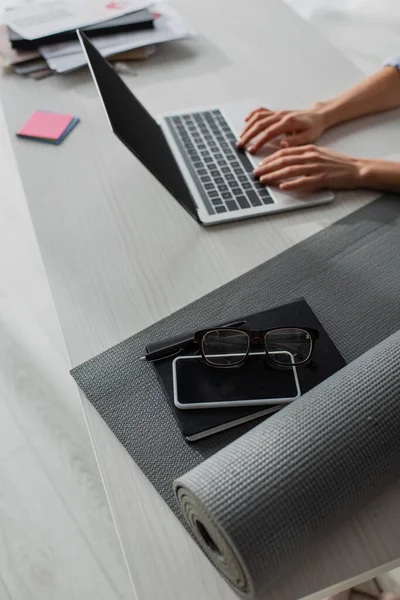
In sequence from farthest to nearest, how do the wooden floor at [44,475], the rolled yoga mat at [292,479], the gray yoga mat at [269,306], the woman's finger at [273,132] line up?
1. the wooden floor at [44,475]
2. the woman's finger at [273,132]
3. the gray yoga mat at [269,306]
4. the rolled yoga mat at [292,479]

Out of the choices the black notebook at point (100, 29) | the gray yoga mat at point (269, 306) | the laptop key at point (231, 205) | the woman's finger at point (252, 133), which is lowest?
the gray yoga mat at point (269, 306)

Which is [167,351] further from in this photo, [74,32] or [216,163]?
[74,32]

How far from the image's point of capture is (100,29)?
58.2 inches

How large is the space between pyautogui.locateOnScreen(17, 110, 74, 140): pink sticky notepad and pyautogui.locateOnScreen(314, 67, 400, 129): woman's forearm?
51 cm

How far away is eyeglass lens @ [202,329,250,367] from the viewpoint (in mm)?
828

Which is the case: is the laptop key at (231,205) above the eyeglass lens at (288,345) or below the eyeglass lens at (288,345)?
above

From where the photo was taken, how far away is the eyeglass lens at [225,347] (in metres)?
0.83

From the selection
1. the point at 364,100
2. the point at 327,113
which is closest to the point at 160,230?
the point at 327,113

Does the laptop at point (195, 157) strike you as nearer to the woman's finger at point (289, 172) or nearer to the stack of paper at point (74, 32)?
the woman's finger at point (289, 172)

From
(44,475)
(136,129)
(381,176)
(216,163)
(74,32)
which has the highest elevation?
(74,32)

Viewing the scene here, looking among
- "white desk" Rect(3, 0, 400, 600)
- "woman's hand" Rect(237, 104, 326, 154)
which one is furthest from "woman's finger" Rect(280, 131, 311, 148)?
"white desk" Rect(3, 0, 400, 600)

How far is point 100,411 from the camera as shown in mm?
810

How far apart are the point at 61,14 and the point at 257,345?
1069 millimetres

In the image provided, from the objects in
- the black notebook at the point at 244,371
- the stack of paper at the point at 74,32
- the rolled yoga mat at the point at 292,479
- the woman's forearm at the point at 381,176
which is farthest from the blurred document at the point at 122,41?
the rolled yoga mat at the point at 292,479
